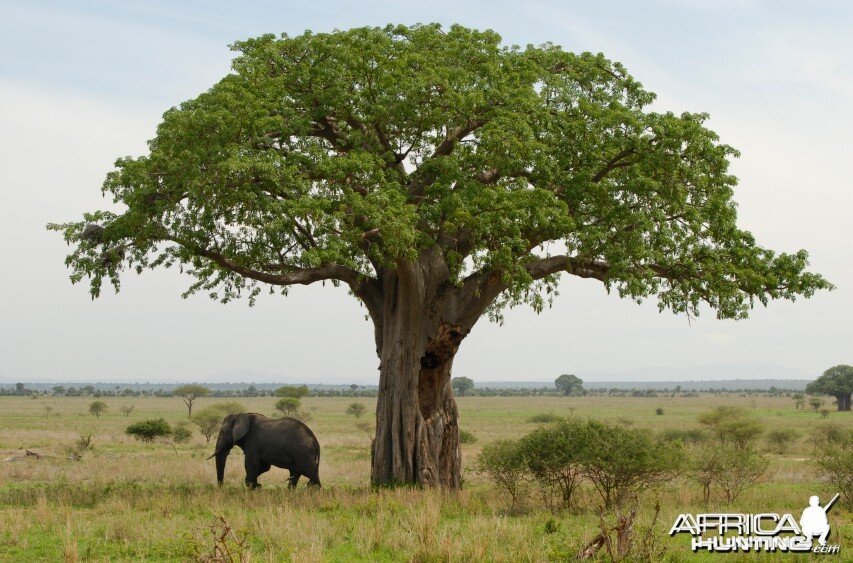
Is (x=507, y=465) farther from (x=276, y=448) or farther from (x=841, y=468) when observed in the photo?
(x=841, y=468)

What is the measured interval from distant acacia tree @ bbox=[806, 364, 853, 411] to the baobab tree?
79.4m

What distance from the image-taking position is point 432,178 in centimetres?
1862

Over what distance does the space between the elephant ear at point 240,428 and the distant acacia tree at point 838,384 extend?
268ft

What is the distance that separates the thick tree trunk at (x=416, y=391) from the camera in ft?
61.4

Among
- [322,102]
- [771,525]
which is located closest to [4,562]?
[322,102]

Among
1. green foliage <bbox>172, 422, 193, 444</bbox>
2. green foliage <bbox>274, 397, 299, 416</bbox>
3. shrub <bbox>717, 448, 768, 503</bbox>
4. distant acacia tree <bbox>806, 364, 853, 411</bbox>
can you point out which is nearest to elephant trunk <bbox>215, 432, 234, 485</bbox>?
shrub <bbox>717, 448, 768, 503</bbox>

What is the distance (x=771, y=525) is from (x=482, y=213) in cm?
749

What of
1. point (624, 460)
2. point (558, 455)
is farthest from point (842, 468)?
point (558, 455)

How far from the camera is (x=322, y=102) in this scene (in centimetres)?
1823

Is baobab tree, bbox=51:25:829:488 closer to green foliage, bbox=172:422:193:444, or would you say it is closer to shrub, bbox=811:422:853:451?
green foliage, bbox=172:422:193:444

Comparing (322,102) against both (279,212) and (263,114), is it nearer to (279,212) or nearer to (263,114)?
(263,114)

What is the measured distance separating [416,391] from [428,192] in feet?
14.2

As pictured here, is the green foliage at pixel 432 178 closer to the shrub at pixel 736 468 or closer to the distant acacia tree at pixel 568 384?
the shrub at pixel 736 468

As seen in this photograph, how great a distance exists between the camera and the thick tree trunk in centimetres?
1870
